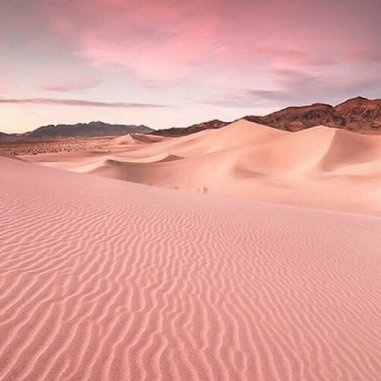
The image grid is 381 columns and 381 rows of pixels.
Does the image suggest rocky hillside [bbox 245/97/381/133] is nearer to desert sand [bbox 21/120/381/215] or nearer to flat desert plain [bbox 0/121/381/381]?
desert sand [bbox 21/120/381/215]

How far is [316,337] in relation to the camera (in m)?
5.07

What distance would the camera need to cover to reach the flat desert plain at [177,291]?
13.0 ft

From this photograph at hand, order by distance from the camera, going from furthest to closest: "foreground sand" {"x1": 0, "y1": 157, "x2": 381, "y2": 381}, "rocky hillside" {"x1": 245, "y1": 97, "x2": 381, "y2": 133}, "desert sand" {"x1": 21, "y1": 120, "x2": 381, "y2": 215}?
"rocky hillside" {"x1": 245, "y1": 97, "x2": 381, "y2": 133} < "desert sand" {"x1": 21, "y1": 120, "x2": 381, "y2": 215} < "foreground sand" {"x1": 0, "y1": 157, "x2": 381, "y2": 381}

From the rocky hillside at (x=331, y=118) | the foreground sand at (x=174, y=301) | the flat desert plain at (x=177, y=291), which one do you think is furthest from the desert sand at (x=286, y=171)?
the rocky hillside at (x=331, y=118)

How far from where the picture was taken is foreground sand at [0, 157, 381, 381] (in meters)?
3.92

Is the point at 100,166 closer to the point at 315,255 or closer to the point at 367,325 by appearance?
the point at 315,255

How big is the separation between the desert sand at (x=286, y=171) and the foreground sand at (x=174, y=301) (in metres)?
14.9

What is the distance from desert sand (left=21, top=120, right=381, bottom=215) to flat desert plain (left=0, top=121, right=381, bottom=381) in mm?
11398

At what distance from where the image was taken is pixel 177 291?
582 cm

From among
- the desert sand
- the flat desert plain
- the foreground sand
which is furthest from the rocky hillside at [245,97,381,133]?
the foreground sand

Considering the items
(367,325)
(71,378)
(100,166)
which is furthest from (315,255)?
(100,166)

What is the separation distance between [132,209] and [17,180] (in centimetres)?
510

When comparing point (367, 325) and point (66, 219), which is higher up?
point (66, 219)

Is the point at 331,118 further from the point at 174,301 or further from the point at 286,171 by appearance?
the point at 174,301
